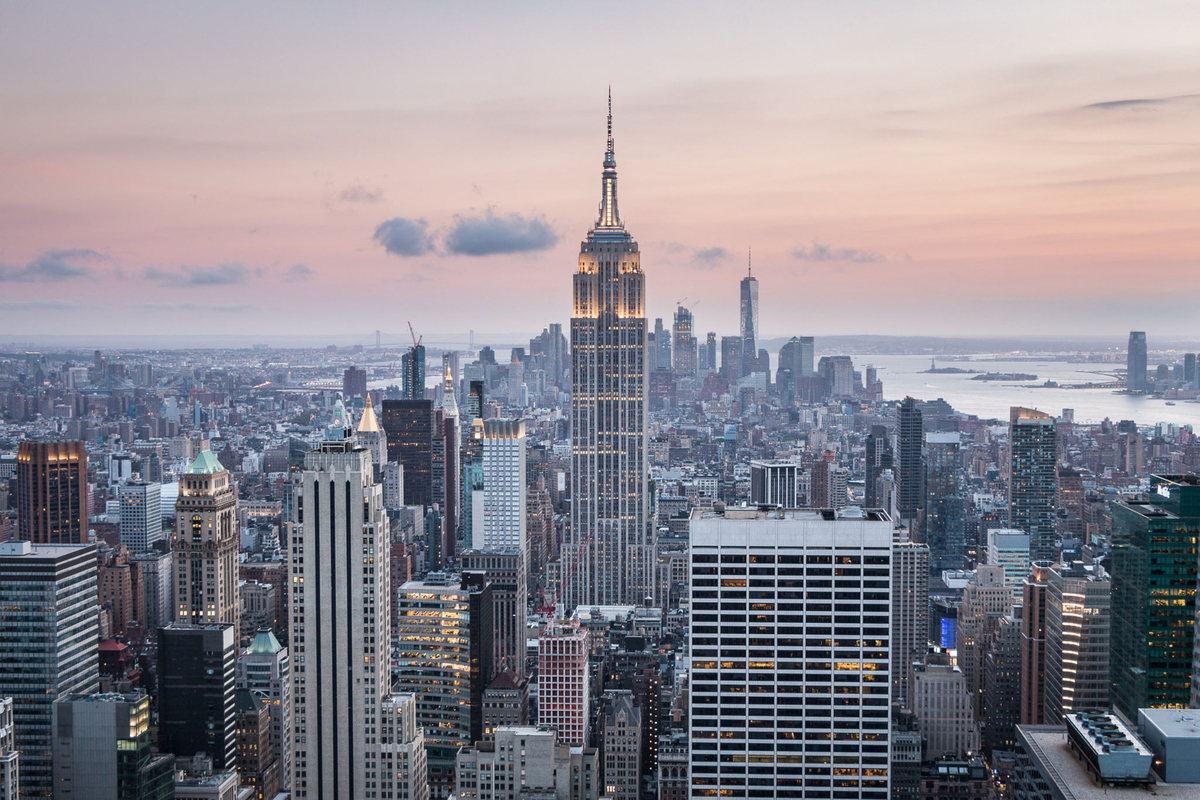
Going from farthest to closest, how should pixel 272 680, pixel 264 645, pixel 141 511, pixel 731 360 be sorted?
pixel 731 360 → pixel 141 511 → pixel 264 645 → pixel 272 680

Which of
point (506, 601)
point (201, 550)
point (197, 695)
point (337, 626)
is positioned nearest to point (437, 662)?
point (197, 695)

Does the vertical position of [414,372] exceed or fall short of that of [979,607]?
it exceeds it

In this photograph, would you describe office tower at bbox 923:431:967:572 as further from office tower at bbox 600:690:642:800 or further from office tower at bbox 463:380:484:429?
office tower at bbox 463:380:484:429

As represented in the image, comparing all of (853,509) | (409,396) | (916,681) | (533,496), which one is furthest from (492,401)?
(853,509)

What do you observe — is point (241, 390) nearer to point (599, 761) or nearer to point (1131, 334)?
point (599, 761)

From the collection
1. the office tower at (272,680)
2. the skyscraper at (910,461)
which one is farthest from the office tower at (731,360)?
the office tower at (272,680)

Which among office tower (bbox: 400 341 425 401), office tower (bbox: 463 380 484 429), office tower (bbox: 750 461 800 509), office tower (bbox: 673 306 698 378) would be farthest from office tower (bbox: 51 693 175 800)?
office tower (bbox: 673 306 698 378)

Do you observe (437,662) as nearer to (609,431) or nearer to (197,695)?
(197,695)
